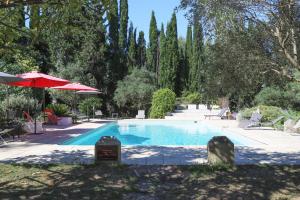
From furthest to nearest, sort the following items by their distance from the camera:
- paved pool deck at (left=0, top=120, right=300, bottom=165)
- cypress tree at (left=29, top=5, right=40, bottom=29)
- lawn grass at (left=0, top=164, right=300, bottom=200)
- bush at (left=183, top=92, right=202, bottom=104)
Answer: bush at (left=183, top=92, right=202, bottom=104) → paved pool deck at (left=0, top=120, right=300, bottom=165) → lawn grass at (left=0, top=164, right=300, bottom=200) → cypress tree at (left=29, top=5, right=40, bottom=29)

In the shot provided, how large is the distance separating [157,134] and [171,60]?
2021cm

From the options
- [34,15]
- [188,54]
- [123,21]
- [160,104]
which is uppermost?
[123,21]

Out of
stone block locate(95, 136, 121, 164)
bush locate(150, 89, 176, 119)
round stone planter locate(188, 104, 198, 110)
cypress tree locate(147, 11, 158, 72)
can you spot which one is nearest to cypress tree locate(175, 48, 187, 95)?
cypress tree locate(147, 11, 158, 72)

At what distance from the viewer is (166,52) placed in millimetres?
39625

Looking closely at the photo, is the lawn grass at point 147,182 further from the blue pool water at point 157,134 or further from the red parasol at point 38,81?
the red parasol at point 38,81

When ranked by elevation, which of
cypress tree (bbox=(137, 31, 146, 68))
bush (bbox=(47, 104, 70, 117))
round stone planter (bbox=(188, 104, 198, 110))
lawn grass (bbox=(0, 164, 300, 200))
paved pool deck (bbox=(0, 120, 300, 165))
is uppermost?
cypress tree (bbox=(137, 31, 146, 68))

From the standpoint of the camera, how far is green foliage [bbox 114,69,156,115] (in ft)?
97.5

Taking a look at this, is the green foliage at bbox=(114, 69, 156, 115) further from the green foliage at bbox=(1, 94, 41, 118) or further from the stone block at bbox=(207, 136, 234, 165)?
the stone block at bbox=(207, 136, 234, 165)

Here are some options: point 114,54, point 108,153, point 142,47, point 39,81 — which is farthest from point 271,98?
point 142,47

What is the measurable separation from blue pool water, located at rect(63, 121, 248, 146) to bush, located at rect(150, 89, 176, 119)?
3.48 m

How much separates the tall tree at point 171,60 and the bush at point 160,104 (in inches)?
358

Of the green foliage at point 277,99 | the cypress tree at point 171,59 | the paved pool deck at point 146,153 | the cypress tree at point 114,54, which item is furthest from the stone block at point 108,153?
the cypress tree at point 171,59

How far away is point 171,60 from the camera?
39.5m

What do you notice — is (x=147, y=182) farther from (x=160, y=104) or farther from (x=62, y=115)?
(x=160, y=104)
